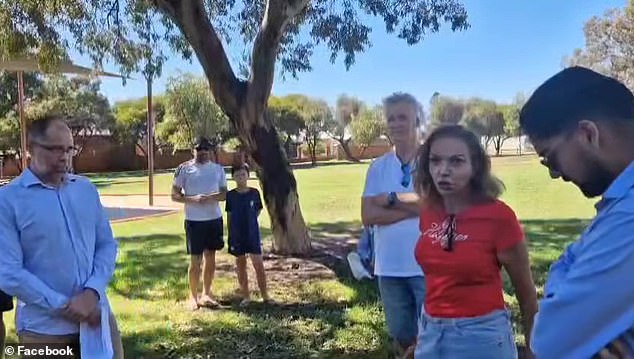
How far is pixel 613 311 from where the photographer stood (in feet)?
3.76

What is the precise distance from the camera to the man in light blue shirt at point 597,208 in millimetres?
1143

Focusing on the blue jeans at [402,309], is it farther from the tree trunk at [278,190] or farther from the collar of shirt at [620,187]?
the tree trunk at [278,190]

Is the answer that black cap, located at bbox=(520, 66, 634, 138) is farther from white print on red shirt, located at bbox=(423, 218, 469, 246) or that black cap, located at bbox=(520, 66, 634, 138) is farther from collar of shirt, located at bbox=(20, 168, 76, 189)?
collar of shirt, located at bbox=(20, 168, 76, 189)

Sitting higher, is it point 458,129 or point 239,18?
point 239,18

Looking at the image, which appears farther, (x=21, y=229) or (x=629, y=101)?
(x=21, y=229)

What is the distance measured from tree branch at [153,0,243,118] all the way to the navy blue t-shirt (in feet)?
7.62

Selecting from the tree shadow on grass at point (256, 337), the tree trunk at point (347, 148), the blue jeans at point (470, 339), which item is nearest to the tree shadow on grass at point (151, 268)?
the tree shadow on grass at point (256, 337)

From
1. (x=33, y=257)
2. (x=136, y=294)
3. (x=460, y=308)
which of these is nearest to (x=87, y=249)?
(x=33, y=257)

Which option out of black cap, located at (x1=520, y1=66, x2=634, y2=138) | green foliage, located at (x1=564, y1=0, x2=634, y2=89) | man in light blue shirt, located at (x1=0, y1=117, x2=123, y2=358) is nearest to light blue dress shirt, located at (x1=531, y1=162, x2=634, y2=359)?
black cap, located at (x1=520, y1=66, x2=634, y2=138)

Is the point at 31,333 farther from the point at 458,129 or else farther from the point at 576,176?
the point at 576,176

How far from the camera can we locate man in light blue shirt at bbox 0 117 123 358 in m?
2.99

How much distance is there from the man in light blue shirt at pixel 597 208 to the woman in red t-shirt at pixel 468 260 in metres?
1.19

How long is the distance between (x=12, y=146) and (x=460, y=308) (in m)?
41.8

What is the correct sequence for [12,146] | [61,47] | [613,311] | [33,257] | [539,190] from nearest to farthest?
[613,311], [33,257], [61,47], [539,190], [12,146]
